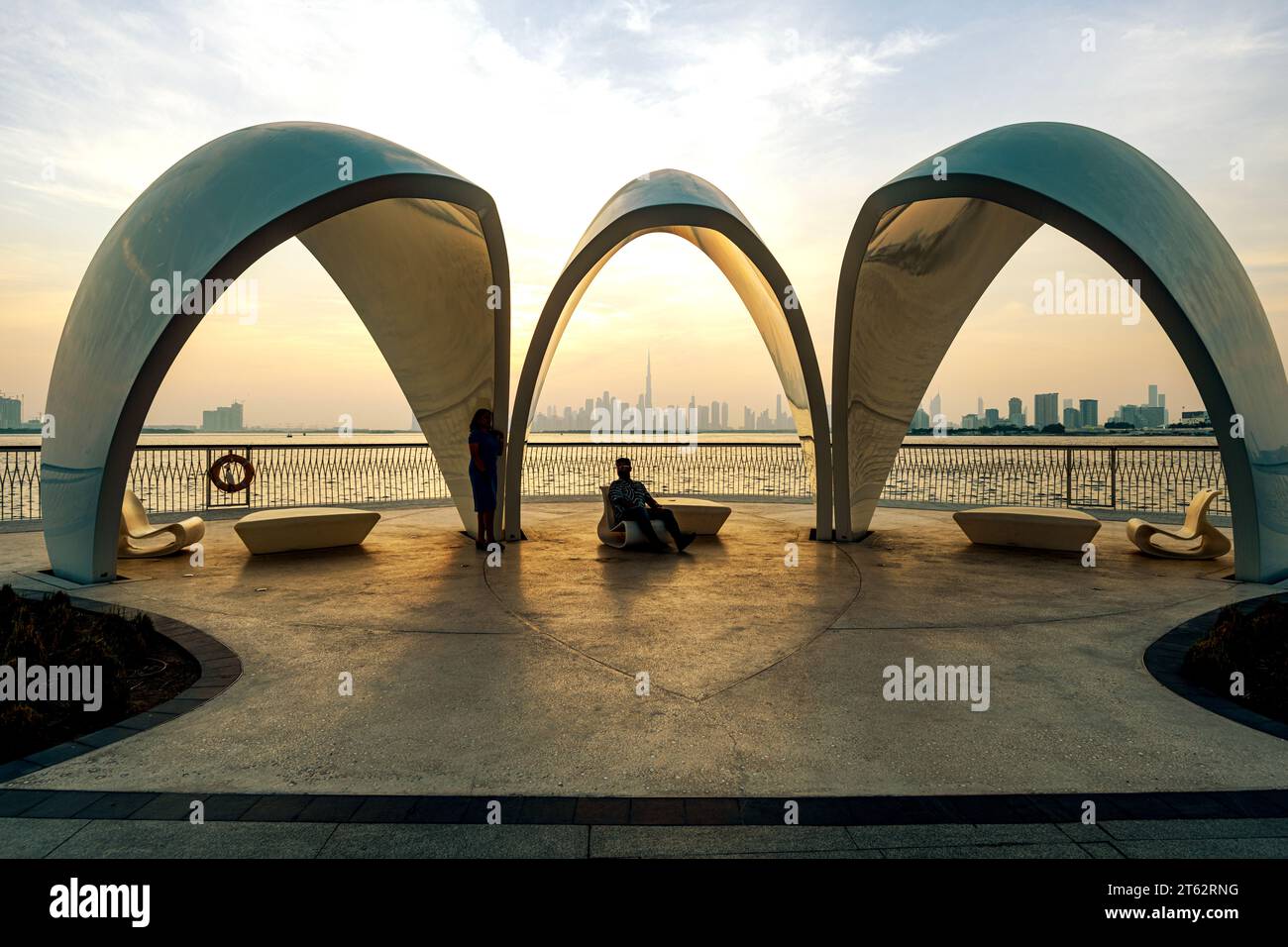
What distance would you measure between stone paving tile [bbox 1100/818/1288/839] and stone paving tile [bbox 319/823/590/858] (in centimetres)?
213

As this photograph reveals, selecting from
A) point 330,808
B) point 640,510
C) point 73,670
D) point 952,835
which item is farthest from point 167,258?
point 952,835

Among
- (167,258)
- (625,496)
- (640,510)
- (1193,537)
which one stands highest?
(167,258)

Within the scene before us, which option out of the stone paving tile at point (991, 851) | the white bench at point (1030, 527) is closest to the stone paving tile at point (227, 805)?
the stone paving tile at point (991, 851)

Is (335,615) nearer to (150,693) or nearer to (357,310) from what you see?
(150,693)

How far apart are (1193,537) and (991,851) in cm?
878

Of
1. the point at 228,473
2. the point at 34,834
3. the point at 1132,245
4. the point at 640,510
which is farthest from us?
the point at 228,473

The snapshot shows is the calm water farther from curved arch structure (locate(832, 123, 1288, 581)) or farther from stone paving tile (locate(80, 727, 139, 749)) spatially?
stone paving tile (locate(80, 727, 139, 749))

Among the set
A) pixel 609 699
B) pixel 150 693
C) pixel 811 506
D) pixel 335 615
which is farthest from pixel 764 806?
pixel 811 506

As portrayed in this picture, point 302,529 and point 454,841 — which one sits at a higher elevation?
point 302,529

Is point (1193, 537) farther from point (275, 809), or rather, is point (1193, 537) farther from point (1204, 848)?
point (275, 809)

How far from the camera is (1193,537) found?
9375 millimetres

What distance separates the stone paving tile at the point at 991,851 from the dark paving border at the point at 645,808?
19 cm

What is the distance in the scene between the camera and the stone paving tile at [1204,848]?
2717 millimetres
